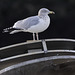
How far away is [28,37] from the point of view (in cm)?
398

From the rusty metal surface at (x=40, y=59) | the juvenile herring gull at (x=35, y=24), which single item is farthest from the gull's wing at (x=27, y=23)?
the rusty metal surface at (x=40, y=59)

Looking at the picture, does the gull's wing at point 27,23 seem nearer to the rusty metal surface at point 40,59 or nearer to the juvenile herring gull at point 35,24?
the juvenile herring gull at point 35,24

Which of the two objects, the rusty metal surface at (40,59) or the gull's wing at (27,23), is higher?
the gull's wing at (27,23)

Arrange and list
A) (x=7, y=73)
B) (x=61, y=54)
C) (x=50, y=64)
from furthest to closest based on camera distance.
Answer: (x=61, y=54) → (x=50, y=64) → (x=7, y=73)

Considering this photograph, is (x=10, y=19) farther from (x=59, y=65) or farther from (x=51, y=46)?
(x=59, y=65)

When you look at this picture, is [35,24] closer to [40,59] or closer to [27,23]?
[27,23]

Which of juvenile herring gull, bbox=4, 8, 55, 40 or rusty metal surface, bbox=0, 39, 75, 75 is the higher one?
juvenile herring gull, bbox=4, 8, 55, 40

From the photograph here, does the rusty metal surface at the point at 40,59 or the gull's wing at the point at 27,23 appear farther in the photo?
the gull's wing at the point at 27,23

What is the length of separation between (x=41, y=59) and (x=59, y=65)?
0.18 m

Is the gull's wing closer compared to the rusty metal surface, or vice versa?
the rusty metal surface

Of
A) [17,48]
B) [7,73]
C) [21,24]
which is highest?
[21,24]

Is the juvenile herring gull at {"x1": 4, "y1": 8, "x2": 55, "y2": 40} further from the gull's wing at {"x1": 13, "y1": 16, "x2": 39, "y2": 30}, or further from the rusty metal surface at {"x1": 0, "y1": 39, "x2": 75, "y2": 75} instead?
the rusty metal surface at {"x1": 0, "y1": 39, "x2": 75, "y2": 75}

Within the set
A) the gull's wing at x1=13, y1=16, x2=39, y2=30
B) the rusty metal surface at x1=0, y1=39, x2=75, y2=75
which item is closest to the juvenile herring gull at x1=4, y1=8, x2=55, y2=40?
the gull's wing at x1=13, y1=16, x2=39, y2=30

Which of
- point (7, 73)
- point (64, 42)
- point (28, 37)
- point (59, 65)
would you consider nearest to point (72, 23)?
point (28, 37)
